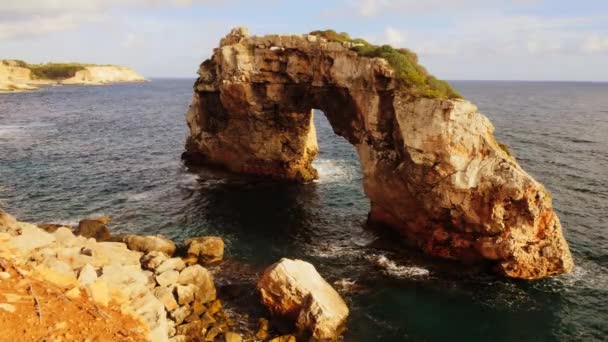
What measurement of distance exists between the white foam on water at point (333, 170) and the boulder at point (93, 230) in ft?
80.9

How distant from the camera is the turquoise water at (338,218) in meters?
26.7

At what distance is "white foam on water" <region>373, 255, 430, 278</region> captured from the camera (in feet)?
102

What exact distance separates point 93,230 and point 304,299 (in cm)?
1992

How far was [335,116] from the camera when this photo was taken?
4394cm

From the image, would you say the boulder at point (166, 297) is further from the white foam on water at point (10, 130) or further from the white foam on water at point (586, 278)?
the white foam on water at point (10, 130)

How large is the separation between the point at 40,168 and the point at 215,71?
82.6 ft

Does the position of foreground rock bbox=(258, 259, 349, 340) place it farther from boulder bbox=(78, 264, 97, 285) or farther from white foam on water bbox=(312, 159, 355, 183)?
white foam on water bbox=(312, 159, 355, 183)

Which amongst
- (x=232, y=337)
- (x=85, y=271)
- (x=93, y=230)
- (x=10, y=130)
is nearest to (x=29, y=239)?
(x=85, y=271)

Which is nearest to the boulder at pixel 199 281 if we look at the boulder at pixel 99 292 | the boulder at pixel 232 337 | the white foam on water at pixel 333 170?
the boulder at pixel 232 337

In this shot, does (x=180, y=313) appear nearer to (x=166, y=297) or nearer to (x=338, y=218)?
(x=166, y=297)

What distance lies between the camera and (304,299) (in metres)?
25.5

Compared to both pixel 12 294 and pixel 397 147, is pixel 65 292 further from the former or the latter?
pixel 397 147

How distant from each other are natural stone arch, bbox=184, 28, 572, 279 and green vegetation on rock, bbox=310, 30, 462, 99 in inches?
24.2

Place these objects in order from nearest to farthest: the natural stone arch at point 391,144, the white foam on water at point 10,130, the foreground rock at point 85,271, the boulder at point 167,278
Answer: the foreground rock at point 85,271 → the boulder at point 167,278 → the natural stone arch at point 391,144 → the white foam on water at point 10,130
